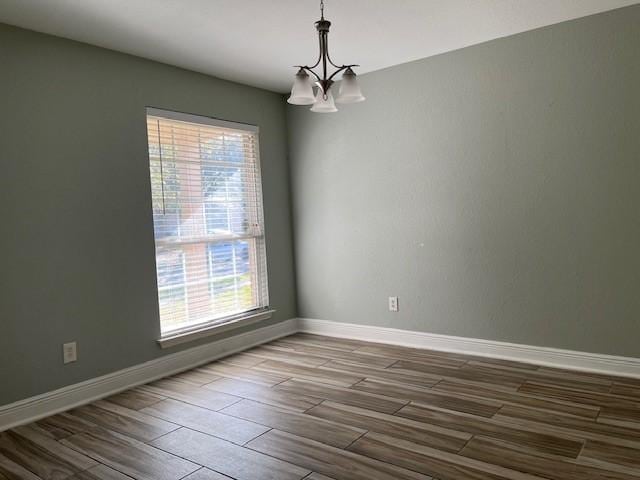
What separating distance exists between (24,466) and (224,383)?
50.0 inches

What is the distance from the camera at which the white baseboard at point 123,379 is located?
280 cm

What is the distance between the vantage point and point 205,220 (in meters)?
3.89

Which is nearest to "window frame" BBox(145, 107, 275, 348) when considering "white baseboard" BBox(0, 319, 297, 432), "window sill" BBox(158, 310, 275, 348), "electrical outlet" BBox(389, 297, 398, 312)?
"window sill" BBox(158, 310, 275, 348)

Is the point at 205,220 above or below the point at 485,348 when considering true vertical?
above

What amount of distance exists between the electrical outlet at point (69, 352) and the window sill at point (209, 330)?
0.59 metres

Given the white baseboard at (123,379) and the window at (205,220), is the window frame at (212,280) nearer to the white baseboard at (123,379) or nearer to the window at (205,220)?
the window at (205,220)

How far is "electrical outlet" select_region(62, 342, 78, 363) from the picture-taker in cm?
299

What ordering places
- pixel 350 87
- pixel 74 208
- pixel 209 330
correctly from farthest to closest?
pixel 209 330
pixel 74 208
pixel 350 87

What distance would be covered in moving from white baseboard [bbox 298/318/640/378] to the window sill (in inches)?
22.7

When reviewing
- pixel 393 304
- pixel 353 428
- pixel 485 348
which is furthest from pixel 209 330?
pixel 485 348

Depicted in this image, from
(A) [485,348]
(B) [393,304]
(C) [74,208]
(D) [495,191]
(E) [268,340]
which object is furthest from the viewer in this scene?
(E) [268,340]

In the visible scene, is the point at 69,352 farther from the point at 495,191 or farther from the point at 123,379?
the point at 495,191

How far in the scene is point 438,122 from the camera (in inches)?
147

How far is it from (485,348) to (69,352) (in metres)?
2.81
